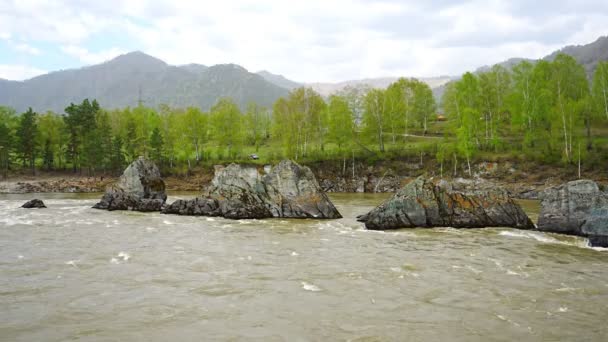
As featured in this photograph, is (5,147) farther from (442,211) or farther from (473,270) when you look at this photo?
(473,270)

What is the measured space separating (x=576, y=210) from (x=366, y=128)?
166 ft

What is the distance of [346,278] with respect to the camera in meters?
17.8

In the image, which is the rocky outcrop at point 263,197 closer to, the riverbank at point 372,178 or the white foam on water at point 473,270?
the white foam on water at point 473,270

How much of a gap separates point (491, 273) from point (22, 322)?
55.8 ft

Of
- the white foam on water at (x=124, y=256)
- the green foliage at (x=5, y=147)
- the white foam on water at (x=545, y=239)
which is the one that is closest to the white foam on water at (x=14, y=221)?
the white foam on water at (x=124, y=256)

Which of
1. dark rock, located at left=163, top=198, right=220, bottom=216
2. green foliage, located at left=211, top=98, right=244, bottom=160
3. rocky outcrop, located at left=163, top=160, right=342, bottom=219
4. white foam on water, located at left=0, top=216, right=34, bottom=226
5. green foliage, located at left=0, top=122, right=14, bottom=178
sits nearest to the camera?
white foam on water, located at left=0, top=216, right=34, bottom=226

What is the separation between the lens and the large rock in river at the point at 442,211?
103 ft

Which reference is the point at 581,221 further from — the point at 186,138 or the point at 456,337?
the point at 186,138

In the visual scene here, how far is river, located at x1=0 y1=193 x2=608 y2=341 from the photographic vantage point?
12.2 metres

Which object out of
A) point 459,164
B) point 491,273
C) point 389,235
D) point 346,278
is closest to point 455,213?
point 389,235

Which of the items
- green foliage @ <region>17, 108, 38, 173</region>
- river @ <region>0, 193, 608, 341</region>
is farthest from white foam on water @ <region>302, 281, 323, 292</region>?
green foliage @ <region>17, 108, 38, 173</region>

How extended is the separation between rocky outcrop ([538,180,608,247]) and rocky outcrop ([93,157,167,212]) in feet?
105

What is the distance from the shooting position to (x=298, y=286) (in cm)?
1655

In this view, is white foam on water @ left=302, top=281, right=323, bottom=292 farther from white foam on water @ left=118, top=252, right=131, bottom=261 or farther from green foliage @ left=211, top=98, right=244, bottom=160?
green foliage @ left=211, top=98, right=244, bottom=160
